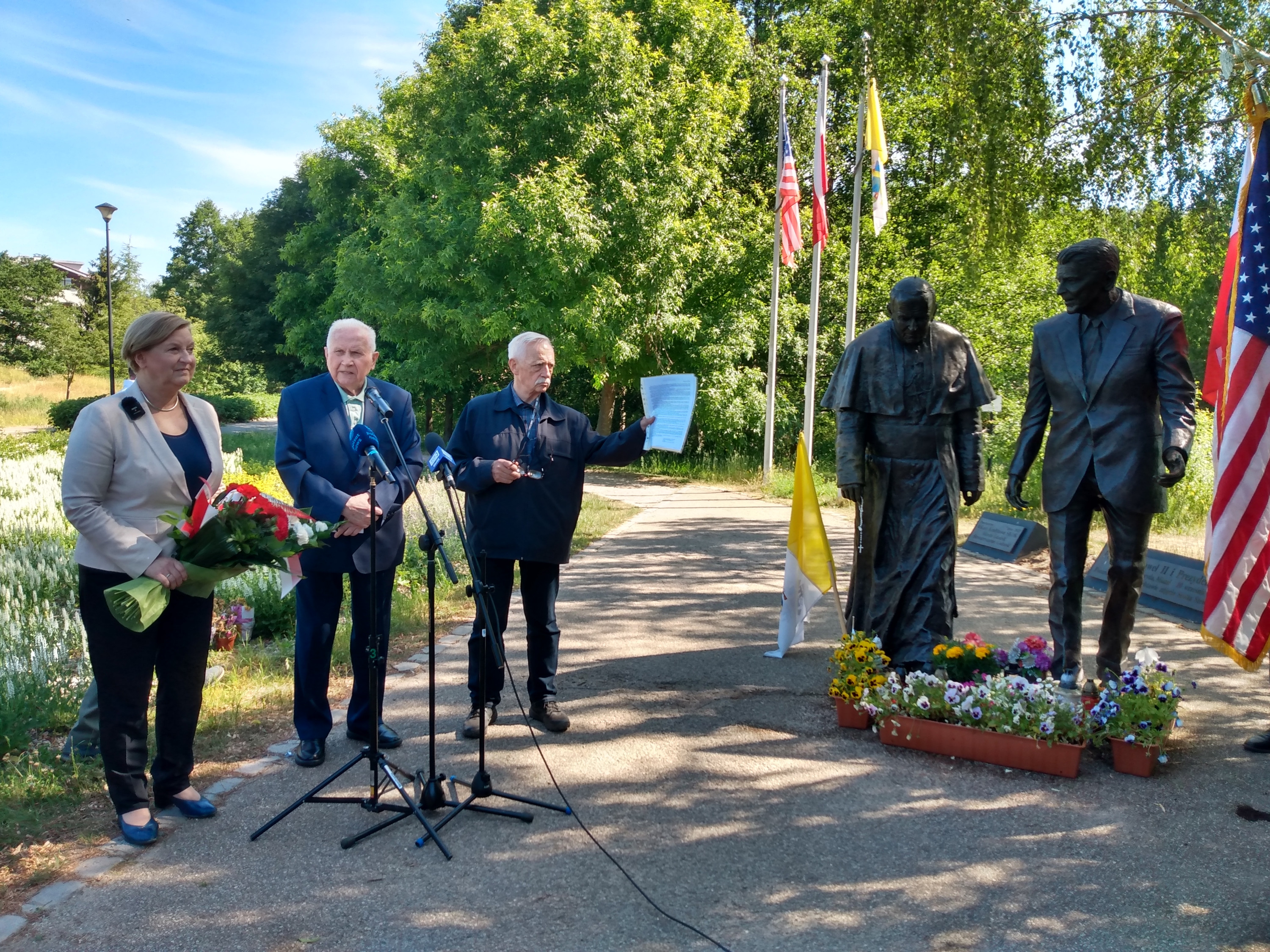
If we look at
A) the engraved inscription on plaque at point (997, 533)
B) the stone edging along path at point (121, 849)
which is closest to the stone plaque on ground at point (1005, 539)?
the engraved inscription on plaque at point (997, 533)

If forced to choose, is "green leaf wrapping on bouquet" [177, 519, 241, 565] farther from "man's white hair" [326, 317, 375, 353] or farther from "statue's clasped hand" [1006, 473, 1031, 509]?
"statue's clasped hand" [1006, 473, 1031, 509]

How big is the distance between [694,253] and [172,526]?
19725 millimetres

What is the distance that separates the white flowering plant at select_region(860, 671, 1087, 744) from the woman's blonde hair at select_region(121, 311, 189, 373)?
3835mm

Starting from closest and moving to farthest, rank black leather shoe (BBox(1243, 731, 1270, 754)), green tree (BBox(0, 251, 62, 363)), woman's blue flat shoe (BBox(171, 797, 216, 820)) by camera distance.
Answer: woman's blue flat shoe (BBox(171, 797, 216, 820)) < black leather shoe (BBox(1243, 731, 1270, 754)) < green tree (BBox(0, 251, 62, 363))

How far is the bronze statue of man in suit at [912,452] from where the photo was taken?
5723mm

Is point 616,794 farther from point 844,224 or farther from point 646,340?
point 844,224

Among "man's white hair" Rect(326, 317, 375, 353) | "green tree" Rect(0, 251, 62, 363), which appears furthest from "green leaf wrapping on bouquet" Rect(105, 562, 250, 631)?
"green tree" Rect(0, 251, 62, 363)

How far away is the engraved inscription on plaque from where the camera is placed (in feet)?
37.8

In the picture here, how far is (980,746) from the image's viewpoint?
16.1 ft

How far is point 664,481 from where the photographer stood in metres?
22.2

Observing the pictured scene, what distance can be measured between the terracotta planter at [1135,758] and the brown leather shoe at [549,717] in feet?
9.11

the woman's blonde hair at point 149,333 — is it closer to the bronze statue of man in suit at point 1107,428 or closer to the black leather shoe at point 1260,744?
the bronze statue of man in suit at point 1107,428

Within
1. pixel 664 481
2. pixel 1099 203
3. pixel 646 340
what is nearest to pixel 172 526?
pixel 1099 203

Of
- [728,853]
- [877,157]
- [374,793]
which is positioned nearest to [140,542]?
[374,793]
